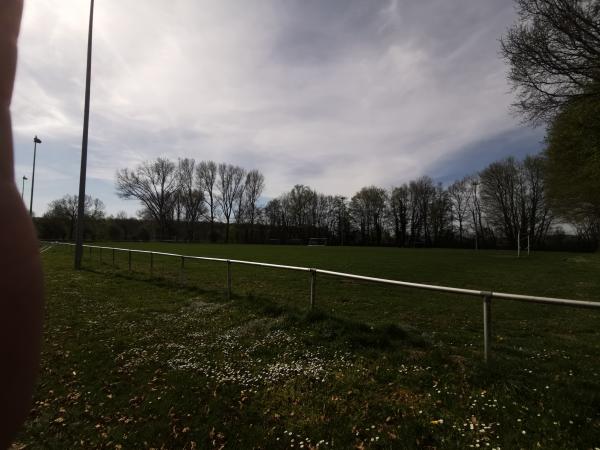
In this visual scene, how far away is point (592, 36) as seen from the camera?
10.8 meters

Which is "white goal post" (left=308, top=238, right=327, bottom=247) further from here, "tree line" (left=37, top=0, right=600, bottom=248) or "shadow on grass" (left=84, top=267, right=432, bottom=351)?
"shadow on grass" (left=84, top=267, right=432, bottom=351)

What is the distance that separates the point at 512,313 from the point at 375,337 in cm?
535

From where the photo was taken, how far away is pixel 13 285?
2.56 feet

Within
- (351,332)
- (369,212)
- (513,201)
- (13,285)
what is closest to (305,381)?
(351,332)

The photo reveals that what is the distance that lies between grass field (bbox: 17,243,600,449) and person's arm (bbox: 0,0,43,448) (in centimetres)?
285

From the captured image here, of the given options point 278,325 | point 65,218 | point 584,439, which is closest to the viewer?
point 584,439

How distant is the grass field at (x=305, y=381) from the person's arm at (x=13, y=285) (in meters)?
2.85

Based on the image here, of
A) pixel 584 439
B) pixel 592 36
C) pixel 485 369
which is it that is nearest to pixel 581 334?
pixel 485 369

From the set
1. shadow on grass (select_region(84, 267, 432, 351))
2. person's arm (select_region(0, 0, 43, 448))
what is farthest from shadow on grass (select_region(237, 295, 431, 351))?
person's arm (select_region(0, 0, 43, 448))

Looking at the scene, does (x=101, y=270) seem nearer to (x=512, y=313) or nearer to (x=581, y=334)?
(x=512, y=313)

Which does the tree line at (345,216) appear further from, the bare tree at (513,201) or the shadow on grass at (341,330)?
the shadow on grass at (341,330)

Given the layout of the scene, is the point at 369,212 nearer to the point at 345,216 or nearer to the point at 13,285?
the point at 345,216

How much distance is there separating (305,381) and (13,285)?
404cm

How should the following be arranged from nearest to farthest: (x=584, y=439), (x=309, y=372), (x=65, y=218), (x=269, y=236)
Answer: (x=584, y=439) < (x=309, y=372) < (x=65, y=218) < (x=269, y=236)
